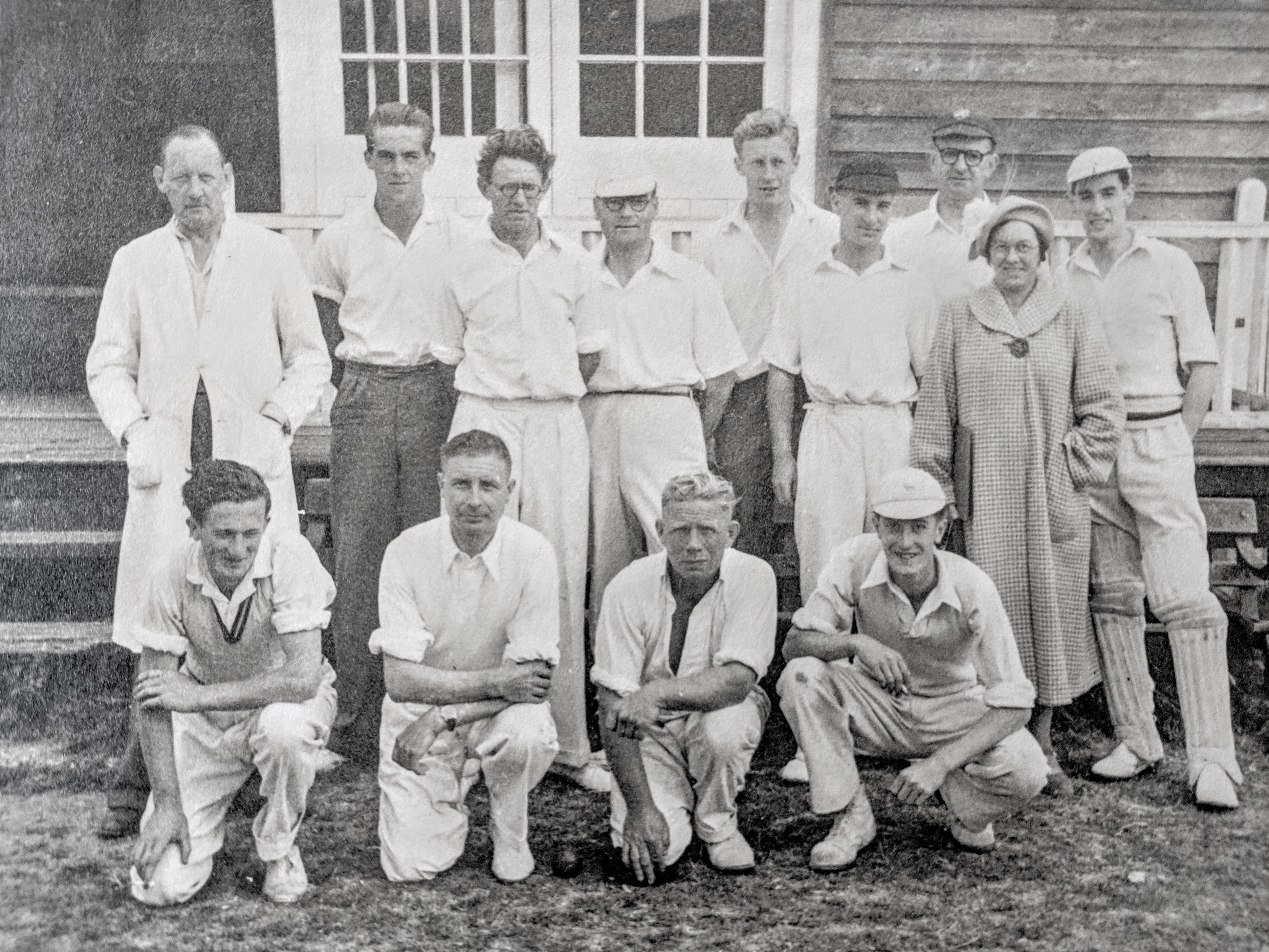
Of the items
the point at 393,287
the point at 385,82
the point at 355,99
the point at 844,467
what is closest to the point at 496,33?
the point at 385,82

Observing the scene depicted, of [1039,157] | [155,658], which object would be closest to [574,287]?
[155,658]

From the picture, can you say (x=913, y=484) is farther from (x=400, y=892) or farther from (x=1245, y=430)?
(x=1245, y=430)

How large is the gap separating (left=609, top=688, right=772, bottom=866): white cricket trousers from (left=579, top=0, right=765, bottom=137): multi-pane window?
230cm

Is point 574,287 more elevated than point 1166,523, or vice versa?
point 574,287

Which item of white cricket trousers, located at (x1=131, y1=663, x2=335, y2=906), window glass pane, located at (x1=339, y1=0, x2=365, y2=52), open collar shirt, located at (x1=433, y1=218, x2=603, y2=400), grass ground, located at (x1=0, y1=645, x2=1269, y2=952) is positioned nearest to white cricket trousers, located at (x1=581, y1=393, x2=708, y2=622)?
open collar shirt, located at (x1=433, y1=218, x2=603, y2=400)

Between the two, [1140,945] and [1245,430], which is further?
[1245,430]

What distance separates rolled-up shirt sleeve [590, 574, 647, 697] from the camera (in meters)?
2.80

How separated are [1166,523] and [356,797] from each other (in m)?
2.18

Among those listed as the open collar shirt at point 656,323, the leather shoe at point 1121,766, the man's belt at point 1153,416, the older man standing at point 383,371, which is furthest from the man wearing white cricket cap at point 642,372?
the leather shoe at point 1121,766

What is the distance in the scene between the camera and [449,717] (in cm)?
276

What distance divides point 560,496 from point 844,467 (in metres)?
0.73

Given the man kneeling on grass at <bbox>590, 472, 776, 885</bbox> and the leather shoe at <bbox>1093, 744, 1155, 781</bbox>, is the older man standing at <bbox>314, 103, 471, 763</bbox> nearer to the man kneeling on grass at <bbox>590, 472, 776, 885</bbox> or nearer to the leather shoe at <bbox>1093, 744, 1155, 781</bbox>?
the man kneeling on grass at <bbox>590, 472, 776, 885</bbox>

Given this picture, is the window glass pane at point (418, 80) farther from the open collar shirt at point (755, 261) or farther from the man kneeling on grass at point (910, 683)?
the man kneeling on grass at point (910, 683)

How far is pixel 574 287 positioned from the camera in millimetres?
3221
